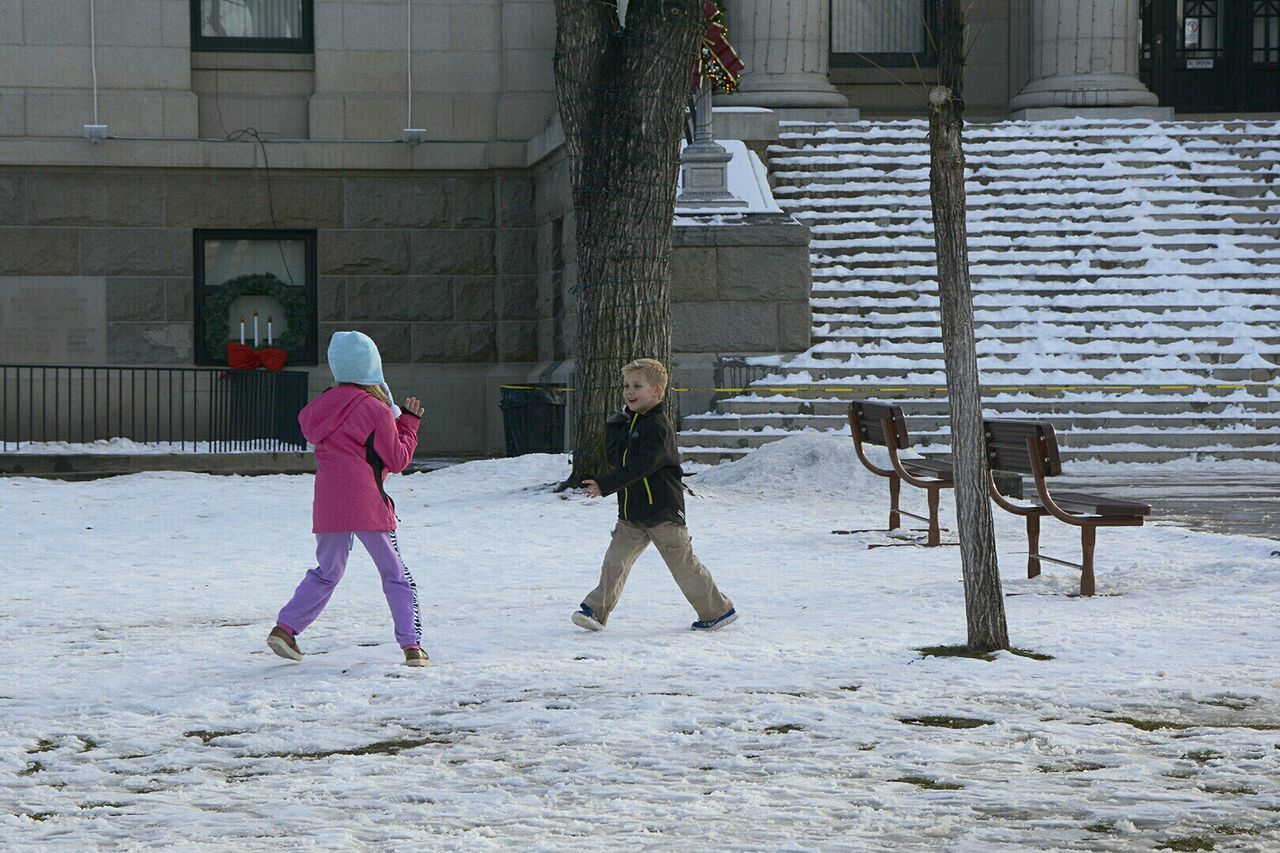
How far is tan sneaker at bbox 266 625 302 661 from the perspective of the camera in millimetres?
7168

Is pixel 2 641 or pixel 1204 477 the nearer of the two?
pixel 2 641

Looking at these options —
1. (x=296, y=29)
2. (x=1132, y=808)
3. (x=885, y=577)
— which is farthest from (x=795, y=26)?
(x=1132, y=808)

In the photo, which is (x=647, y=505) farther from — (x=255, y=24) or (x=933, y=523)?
(x=255, y=24)

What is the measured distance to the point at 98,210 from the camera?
23.2 metres

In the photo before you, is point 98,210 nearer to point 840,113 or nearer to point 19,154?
point 19,154

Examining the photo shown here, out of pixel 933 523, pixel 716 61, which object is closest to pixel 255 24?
pixel 716 61

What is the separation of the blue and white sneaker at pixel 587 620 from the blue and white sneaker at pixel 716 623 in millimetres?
418

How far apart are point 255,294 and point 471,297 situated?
2.75 meters

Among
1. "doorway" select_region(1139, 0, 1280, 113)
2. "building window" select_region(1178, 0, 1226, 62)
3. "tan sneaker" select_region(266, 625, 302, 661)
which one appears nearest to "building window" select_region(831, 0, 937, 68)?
"doorway" select_region(1139, 0, 1280, 113)

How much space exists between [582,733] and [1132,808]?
5.83 feet

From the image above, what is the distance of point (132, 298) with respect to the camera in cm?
2325

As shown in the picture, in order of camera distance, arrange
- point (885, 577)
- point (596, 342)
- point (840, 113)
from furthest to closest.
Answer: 1. point (840, 113)
2. point (596, 342)
3. point (885, 577)

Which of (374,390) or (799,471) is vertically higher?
(374,390)

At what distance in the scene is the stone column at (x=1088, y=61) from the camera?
951 inches
